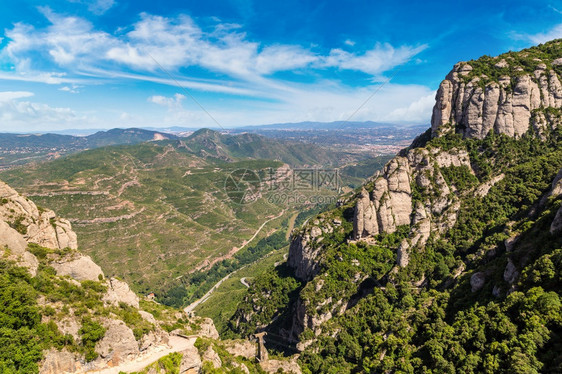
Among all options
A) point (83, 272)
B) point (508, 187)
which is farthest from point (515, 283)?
point (83, 272)

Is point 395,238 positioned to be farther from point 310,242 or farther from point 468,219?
point 310,242

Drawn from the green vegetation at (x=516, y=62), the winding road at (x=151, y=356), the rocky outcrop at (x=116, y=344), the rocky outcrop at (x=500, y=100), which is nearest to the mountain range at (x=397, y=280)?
the rocky outcrop at (x=116, y=344)

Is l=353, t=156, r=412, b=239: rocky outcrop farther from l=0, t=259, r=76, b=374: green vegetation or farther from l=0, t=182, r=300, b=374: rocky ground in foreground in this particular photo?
l=0, t=259, r=76, b=374: green vegetation

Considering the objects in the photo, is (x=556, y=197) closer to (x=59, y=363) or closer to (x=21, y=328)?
(x=59, y=363)

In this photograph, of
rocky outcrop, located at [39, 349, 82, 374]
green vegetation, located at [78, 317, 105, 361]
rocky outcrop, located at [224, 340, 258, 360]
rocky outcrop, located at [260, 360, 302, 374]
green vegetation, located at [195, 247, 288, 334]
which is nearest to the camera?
rocky outcrop, located at [39, 349, 82, 374]

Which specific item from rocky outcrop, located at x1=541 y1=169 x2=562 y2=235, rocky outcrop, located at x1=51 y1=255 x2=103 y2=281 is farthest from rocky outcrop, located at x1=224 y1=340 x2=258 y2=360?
rocky outcrop, located at x1=541 y1=169 x2=562 y2=235

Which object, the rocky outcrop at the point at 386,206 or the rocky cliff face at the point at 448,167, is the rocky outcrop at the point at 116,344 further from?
the rocky outcrop at the point at 386,206
